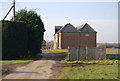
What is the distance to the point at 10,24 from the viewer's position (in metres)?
34.2

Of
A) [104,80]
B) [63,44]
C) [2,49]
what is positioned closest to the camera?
[104,80]

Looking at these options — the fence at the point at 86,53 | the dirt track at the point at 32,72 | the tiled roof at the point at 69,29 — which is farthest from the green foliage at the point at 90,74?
the tiled roof at the point at 69,29

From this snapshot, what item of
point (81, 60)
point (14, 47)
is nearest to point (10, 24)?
point (14, 47)

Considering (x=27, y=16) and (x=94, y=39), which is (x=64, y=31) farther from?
(x=27, y=16)

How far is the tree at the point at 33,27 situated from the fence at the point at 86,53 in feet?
37.1

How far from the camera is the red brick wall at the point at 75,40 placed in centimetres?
7906

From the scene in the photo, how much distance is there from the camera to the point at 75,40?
79688mm

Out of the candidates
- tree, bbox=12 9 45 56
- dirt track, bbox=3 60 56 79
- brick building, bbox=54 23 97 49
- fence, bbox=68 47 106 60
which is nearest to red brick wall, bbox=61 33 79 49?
brick building, bbox=54 23 97 49

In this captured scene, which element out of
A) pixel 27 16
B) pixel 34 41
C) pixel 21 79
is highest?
pixel 27 16

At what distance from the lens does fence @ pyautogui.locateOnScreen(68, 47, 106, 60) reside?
30391 mm

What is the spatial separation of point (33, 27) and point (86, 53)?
44.5 feet

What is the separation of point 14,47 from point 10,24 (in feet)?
10.3

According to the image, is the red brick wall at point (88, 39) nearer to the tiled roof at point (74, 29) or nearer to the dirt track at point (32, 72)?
the tiled roof at point (74, 29)

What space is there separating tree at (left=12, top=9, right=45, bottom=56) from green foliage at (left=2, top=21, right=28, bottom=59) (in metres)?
4.08
